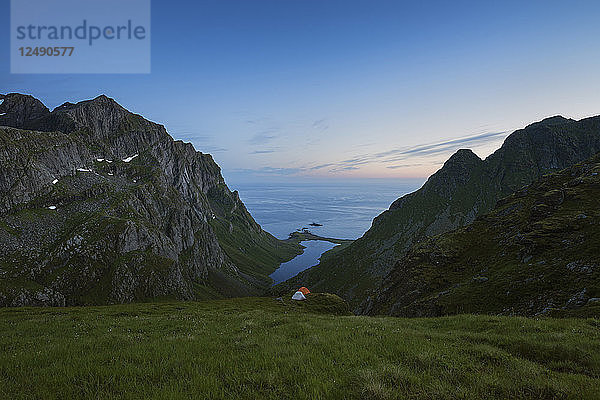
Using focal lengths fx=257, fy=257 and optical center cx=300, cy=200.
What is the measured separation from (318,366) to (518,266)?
118ft

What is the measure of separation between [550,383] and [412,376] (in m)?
3.47

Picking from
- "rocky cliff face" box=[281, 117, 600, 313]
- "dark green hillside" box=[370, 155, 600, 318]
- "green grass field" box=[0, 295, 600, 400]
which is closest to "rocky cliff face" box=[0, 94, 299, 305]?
"rocky cliff face" box=[281, 117, 600, 313]

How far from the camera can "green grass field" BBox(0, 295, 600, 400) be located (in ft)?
21.5

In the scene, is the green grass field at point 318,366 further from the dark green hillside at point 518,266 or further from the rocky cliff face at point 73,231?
the rocky cliff face at point 73,231

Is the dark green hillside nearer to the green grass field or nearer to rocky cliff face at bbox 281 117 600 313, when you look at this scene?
the green grass field

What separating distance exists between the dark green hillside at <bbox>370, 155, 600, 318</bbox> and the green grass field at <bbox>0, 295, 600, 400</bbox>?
12456 mm

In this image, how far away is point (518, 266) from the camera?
1262 inches

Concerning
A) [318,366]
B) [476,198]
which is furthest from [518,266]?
[476,198]

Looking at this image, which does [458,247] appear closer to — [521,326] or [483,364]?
[521,326]

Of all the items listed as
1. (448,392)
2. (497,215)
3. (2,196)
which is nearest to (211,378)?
(448,392)

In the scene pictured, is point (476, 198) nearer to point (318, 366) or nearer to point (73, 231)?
point (318, 366)

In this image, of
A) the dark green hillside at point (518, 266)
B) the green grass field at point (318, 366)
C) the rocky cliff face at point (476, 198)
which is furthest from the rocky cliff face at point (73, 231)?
the green grass field at point (318, 366)

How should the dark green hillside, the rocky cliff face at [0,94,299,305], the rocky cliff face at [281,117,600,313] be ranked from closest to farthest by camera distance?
the dark green hillside, the rocky cliff face at [0,94,299,305], the rocky cliff face at [281,117,600,313]

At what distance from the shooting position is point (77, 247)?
11381 cm
